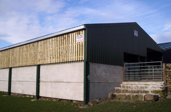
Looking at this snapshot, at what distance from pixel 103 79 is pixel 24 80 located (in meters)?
8.41

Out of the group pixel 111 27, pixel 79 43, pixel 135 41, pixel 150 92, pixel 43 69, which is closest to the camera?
pixel 150 92

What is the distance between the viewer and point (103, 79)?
41.1ft

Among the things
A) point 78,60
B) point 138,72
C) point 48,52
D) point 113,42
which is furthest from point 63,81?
point 138,72

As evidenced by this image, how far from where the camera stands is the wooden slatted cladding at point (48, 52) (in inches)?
484

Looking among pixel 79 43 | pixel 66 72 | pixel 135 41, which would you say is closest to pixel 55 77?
pixel 66 72

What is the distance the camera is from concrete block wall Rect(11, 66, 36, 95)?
16178mm

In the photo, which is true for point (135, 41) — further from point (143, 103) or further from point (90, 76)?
point (143, 103)

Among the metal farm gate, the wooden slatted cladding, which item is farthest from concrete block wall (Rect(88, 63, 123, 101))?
the wooden slatted cladding

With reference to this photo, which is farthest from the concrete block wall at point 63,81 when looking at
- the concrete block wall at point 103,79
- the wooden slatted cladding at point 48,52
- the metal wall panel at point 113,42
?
the metal wall panel at point 113,42

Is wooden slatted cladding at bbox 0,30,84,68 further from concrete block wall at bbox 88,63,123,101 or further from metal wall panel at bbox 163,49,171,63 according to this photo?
metal wall panel at bbox 163,49,171,63

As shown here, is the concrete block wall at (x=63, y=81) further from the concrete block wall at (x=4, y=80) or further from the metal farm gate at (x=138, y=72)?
the concrete block wall at (x=4, y=80)

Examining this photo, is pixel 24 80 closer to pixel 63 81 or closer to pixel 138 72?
pixel 63 81

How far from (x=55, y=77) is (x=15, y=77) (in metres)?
7.00

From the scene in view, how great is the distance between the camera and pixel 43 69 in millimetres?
15008
